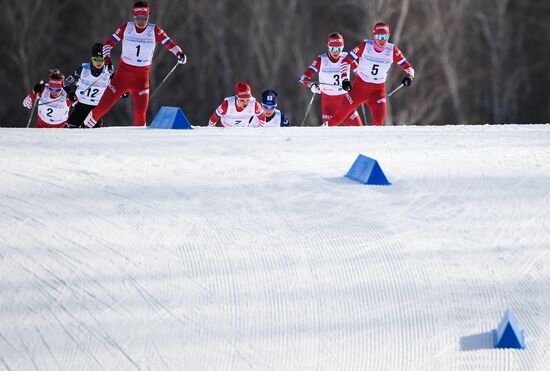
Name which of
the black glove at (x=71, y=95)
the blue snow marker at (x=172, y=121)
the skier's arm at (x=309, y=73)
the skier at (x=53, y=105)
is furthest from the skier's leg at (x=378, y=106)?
the blue snow marker at (x=172, y=121)

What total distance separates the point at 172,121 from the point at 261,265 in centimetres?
390

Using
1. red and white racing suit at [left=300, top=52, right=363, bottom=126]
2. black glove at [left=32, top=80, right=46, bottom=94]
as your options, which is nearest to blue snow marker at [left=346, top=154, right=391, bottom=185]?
red and white racing suit at [left=300, top=52, right=363, bottom=126]

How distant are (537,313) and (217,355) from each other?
1.33 metres

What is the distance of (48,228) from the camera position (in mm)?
4715

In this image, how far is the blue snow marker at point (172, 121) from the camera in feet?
27.2

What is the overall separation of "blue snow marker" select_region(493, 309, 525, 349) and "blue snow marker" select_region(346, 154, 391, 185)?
4.87 feet

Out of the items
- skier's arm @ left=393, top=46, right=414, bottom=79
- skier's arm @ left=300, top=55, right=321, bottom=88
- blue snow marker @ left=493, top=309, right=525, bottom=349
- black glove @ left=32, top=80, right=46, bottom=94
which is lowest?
black glove @ left=32, top=80, right=46, bottom=94

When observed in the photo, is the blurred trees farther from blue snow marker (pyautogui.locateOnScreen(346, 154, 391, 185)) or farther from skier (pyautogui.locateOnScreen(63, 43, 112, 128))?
blue snow marker (pyautogui.locateOnScreen(346, 154, 391, 185))

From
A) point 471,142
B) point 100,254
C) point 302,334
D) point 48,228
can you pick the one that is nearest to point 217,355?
point 302,334

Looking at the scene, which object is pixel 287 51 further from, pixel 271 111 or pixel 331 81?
pixel 331 81

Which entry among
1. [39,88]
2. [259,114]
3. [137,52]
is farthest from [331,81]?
[39,88]

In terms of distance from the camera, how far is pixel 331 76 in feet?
40.6

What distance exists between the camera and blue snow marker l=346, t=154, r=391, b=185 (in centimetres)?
557

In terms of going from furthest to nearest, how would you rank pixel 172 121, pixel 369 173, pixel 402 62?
pixel 402 62 < pixel 172 121 < pixel 369 173
